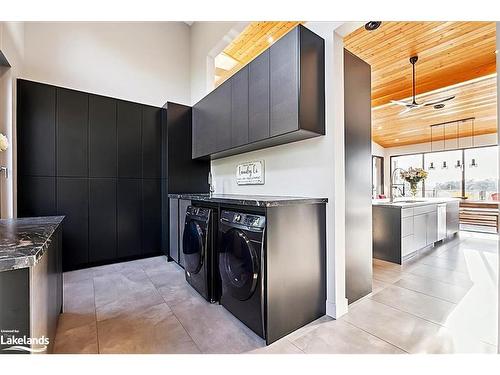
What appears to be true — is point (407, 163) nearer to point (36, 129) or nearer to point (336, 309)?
point (336, 309)

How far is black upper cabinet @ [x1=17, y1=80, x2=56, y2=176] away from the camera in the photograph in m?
2.69

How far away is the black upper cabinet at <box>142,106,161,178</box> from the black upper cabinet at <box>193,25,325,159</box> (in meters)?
1.49

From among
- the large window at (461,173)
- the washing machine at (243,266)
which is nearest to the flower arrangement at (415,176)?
the large window at (461,173)

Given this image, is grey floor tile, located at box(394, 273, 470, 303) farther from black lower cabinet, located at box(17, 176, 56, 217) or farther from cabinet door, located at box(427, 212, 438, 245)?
black lower cabinet, located at box(17, 176, 56, 217)

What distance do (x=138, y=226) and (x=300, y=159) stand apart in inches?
102

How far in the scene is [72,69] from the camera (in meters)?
3.32

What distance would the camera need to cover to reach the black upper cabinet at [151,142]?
352cm

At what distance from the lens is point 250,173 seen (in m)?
2.84

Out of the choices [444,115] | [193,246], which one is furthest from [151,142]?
[444,115]

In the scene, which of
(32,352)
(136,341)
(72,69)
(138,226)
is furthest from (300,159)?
(72,69)

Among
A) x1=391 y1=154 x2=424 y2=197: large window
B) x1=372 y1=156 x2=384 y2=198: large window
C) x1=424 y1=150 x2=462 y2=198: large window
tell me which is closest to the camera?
x1=424 y1=150 x2=462 y2=198: large window

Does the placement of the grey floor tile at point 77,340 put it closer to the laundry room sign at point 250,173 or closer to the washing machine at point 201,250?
the washing machine at point 201,250

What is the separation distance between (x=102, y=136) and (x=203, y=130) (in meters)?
1.38

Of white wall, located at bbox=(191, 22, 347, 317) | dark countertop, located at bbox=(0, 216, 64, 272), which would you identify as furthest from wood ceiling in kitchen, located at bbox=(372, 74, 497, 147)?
dark countertop, located at bbox=(0, 216, 64, 272)
